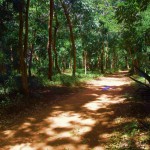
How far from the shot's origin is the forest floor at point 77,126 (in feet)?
25.0

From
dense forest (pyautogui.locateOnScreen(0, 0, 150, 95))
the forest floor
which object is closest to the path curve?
the forest floor

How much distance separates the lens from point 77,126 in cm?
923

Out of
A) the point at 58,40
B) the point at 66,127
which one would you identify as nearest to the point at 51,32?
the point at 58,40

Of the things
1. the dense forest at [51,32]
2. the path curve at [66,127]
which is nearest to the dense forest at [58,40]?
the dense forest at [51,32]

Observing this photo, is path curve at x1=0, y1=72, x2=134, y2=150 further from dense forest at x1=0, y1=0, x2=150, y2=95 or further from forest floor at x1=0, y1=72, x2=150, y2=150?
dense forest at x1=0, y1=0, x2=150, y2=95

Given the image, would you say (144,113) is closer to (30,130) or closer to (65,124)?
(65,124)

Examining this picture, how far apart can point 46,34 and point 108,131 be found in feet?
64.3

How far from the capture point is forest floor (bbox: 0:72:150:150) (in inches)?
300

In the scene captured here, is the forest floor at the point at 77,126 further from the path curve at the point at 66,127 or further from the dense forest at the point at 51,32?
the dense forest at the point at 51,32

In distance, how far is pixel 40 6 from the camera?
2338cm

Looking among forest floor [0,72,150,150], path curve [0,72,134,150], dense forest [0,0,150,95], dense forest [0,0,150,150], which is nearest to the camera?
forest floor [0,72,150,150]

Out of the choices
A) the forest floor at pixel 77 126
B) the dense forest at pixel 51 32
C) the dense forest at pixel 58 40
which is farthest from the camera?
the dense forest at pixel 51 32

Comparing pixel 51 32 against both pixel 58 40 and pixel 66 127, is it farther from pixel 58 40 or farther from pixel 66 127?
pixel 66 127

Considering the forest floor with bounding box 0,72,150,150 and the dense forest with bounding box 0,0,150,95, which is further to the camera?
the dense forest with bounding box 0,0,150,95
